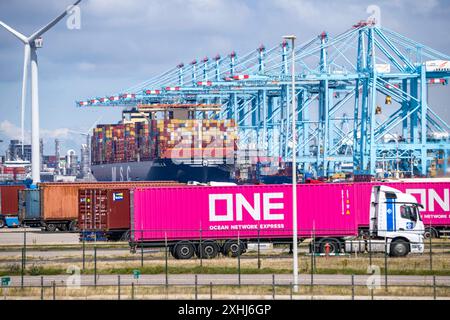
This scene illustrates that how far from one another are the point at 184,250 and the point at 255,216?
4469 mm

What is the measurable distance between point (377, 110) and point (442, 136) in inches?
487

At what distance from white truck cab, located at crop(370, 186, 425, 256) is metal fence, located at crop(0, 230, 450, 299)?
33.5 inches

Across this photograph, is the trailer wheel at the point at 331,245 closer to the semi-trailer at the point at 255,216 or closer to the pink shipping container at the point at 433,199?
the semi-trailer at the point at 255,216

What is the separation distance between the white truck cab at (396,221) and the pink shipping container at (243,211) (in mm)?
1383

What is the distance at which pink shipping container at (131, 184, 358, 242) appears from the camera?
49.9 metres

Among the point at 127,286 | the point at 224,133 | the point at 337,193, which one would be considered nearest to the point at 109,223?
the point at 337,193

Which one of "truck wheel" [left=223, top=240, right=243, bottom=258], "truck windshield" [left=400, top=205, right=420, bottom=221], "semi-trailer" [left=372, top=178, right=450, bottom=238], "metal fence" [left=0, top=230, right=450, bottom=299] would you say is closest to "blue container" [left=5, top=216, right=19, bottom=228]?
"metal fence" [left=0, top=230, right=450, bottom=299]

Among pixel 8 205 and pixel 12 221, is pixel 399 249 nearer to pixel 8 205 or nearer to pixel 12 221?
pixel 12 221

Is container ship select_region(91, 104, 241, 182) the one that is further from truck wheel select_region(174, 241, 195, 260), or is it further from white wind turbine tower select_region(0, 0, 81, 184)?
truck wheel select_region(174, 241, 195, 260)

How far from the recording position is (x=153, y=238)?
49.4 meters

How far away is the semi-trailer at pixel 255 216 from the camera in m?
49.2

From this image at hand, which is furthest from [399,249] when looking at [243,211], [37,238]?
[37,238]

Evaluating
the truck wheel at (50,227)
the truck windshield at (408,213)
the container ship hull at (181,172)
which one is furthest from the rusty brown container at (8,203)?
the container ship hull at (181,172)

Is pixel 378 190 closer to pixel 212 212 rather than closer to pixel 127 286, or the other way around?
pixel 212 212
